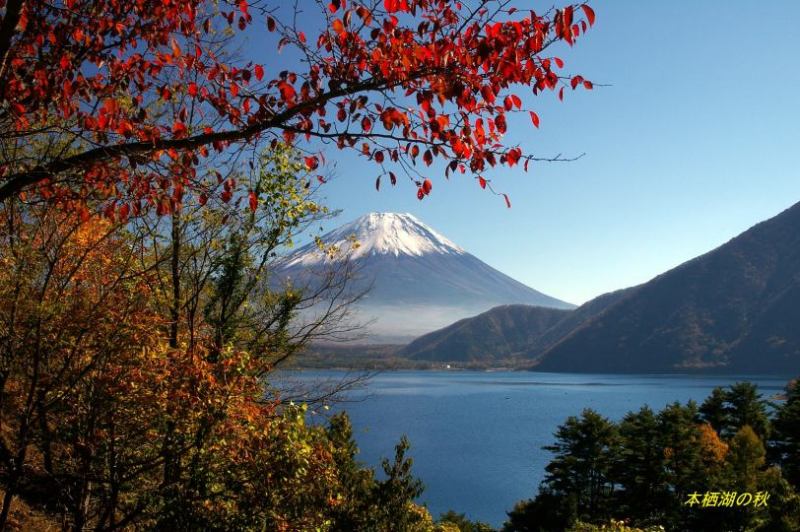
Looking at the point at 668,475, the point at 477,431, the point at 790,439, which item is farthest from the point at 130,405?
the point at 477,431

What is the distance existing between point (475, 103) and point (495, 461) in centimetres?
6159

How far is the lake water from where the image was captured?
47031 mm

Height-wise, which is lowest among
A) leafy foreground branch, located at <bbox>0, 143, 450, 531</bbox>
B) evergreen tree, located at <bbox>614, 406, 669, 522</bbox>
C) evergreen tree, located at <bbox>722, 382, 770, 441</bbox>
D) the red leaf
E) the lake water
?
the lake water

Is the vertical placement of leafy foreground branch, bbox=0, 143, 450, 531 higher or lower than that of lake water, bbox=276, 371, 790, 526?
higher

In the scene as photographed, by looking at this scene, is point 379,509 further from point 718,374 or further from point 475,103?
point 718,374

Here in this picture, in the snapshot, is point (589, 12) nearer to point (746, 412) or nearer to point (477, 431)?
point (746, 412)

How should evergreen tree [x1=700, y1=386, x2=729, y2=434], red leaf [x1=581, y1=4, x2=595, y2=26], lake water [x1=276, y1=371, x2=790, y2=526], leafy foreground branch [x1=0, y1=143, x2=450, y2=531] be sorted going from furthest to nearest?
lake water [x1=276, y1=371, x2=790, y2=526] → evergreen tree [x1=700, y1=386, x2=729, y2=434] → leafy foreground branch [x1=0, y1=143, x2=450, y2=531] → red leaf [x1=581, y1=4, x2=595, y2=26]

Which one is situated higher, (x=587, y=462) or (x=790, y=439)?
(x=790, y=439)

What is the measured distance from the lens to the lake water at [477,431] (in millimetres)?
47031

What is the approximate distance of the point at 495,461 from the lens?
6031 cm

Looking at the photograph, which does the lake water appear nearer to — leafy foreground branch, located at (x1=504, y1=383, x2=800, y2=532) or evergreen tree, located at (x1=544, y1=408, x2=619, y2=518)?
evergreen tree, located at (x1=544, y1=408, x2=619, y2=518)

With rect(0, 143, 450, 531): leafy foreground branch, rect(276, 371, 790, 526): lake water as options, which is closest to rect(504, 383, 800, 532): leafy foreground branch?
rect(276, 371, 790, 526): lake water

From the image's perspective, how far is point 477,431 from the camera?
82.7 meters

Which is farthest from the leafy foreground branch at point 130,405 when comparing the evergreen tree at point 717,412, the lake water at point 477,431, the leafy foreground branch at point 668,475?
the evergreen tree at point 717,412
